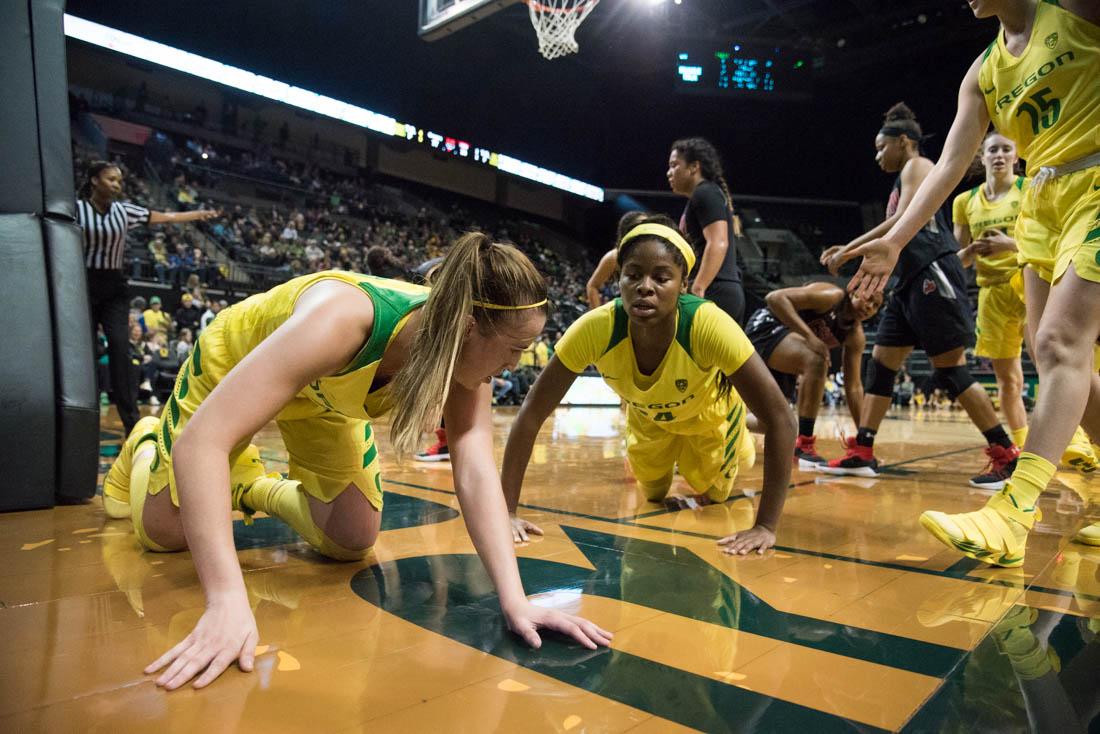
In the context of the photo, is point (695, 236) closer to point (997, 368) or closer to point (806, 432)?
point (806, 432)

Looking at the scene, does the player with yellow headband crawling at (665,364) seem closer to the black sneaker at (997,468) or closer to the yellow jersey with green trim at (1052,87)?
the yellow jersey with green trim at (1052,87)

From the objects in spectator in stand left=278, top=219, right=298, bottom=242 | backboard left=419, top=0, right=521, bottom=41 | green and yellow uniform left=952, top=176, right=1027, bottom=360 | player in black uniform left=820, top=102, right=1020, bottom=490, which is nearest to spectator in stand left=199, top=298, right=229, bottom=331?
spectator in stand left=278, top=219, right=298, bottom=242

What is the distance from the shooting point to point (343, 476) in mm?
2295

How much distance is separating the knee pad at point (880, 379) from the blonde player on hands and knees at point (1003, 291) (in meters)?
0.66

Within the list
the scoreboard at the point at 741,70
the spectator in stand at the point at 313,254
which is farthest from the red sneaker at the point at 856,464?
the scoreboard at the point at 741,70

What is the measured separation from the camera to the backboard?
316 inches

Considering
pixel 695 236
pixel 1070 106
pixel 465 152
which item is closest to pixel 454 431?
pixel 1070 106

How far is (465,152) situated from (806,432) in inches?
802

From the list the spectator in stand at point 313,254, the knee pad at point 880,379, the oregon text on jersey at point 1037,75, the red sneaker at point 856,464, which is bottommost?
the red sneaker at point 856,464

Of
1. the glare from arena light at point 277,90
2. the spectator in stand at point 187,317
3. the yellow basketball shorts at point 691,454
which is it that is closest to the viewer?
the yellow basketball shorts at point 691,454

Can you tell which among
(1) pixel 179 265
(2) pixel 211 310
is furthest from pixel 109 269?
(1) pixel 179 265

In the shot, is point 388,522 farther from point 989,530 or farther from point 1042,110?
point 1042,110

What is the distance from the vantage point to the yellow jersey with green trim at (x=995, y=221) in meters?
4.38

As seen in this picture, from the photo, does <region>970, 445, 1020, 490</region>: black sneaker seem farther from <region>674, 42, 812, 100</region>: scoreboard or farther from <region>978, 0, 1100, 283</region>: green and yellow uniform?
<region>674, 42, 812, 100</region>: scoreboard
